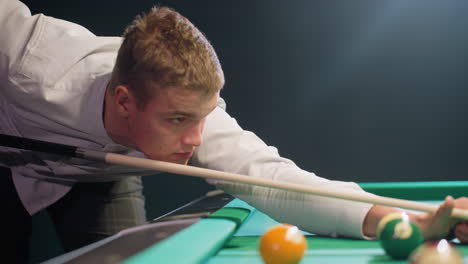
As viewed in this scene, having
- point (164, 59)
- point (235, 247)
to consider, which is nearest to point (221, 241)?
point (235, 247)

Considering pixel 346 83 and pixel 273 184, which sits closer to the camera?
pixel 273 184

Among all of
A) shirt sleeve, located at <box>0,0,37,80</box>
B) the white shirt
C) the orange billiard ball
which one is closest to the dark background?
the white shirt

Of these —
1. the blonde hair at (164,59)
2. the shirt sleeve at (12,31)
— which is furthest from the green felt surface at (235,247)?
the shirt sleeve at (12,31)

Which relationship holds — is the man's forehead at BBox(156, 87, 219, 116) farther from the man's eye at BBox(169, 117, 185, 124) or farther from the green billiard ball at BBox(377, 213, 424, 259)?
the green billiard ball at BBox(377, 213, 424, 259)

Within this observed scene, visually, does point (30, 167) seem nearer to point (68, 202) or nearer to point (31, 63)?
point (68, 202)

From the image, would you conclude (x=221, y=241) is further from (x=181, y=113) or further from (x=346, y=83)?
(x=346, y=83)

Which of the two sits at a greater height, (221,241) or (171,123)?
(171,123)

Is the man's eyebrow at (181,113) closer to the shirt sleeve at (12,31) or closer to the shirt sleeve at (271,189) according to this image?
the shirt sleeve at (271,189)

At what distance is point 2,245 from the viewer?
1.82 metres

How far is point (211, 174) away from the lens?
135cm

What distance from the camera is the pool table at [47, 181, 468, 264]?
907mm

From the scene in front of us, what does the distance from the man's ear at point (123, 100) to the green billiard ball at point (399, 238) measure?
76cm

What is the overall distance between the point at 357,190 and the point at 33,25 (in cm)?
117

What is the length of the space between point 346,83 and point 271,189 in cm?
212
